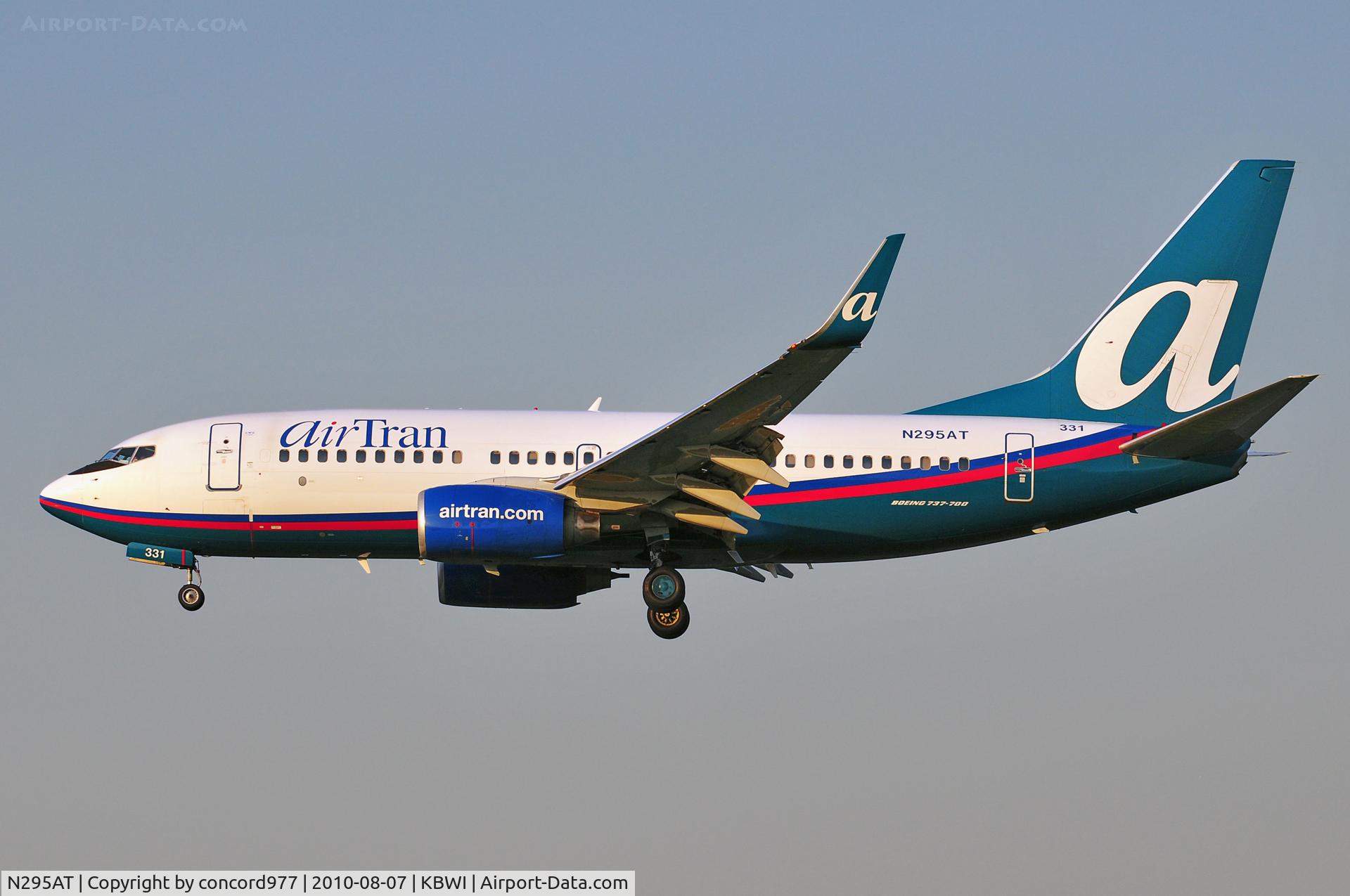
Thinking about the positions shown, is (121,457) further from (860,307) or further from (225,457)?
(860,307)

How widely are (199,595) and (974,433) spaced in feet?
49.1

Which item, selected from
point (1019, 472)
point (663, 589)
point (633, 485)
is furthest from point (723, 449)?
point (1019, 472)

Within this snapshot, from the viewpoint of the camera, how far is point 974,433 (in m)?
33.5

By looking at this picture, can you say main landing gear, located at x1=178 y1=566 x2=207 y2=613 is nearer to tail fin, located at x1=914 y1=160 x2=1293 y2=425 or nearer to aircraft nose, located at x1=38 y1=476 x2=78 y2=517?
aircraft nose, located at x1=38 y1=476 x2=78 y2=517

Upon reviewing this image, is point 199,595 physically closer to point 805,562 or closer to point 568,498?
point 568,498

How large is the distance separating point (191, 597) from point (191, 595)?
4 cm

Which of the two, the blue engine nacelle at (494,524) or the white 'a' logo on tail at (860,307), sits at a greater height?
the white 'a' logo on tail at (860,307)

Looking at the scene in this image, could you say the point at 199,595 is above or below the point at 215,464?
below


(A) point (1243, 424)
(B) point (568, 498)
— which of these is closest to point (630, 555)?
(B) point (568, 498)

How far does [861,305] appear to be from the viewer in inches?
1039

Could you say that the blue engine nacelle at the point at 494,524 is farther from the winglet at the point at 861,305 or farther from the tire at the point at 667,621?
the winglet at the point at 861,305

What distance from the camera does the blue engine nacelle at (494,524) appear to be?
101 ft

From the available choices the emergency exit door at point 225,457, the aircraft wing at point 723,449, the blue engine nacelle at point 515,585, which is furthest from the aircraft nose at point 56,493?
the aircraft wing at point 723,449

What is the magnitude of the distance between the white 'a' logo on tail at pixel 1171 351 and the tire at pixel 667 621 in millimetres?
8913
